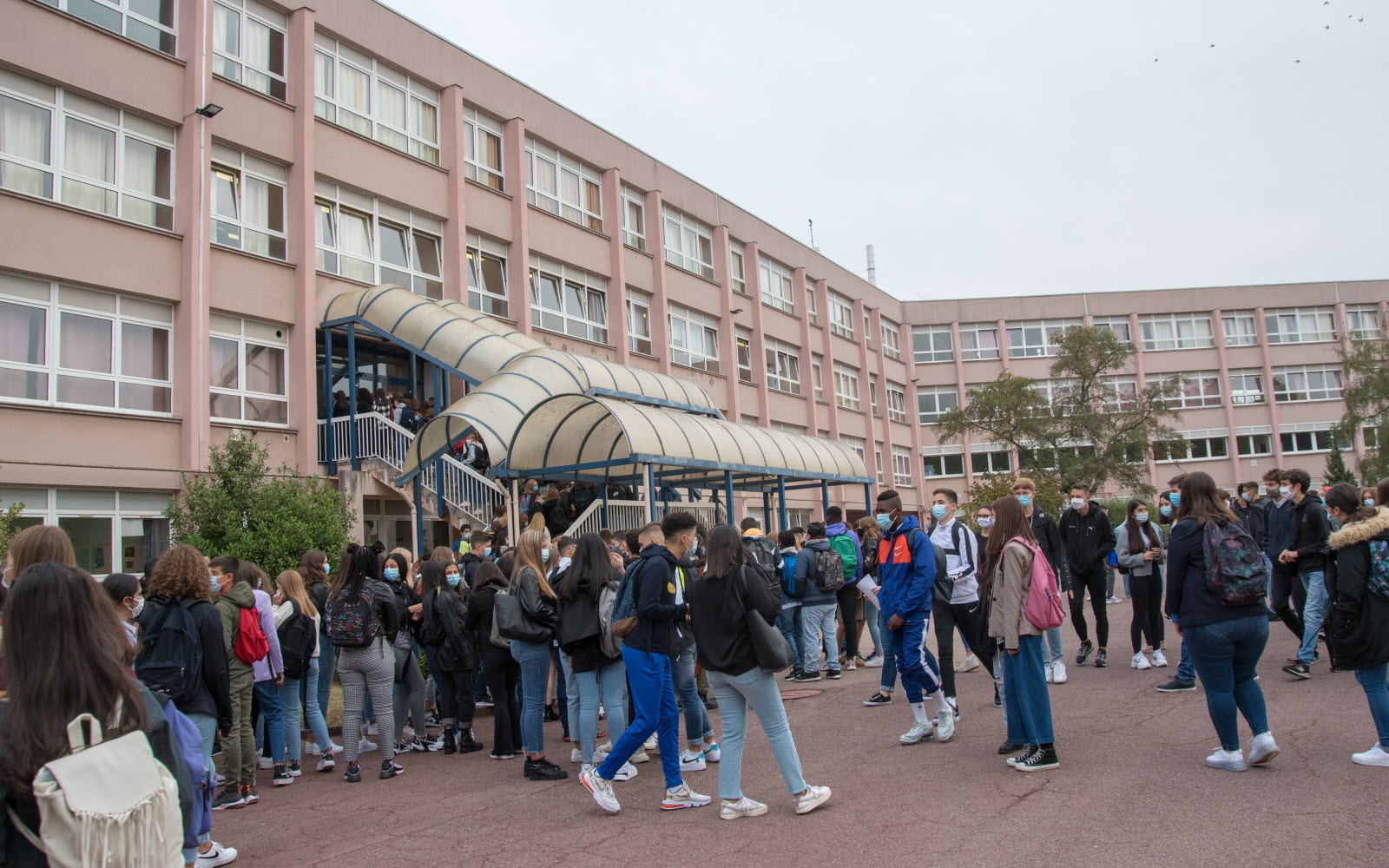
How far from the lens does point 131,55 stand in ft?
55.6

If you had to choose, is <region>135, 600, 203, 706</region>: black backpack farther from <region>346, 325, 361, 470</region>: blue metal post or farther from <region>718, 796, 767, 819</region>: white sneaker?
<region>346, 325, 361, 470</region>: blue metal post

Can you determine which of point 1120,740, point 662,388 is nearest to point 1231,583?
point 1120,740

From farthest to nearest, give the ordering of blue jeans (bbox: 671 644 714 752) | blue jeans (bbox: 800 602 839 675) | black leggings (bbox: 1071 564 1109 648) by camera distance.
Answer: blue jeans (bbox: 800 602 839 675) → black leggings (bbox: 1071 564 1109 648) → blue jeans (bbox: 671 644 714 752)

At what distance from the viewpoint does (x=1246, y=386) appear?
53.0 meters

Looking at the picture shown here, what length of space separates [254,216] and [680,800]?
16.6m

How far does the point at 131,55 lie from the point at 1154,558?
17.7 metres

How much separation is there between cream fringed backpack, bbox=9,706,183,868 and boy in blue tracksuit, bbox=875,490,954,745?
536 cm

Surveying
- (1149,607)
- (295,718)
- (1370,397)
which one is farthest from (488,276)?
(1370,397)

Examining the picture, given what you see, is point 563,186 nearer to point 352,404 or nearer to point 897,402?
point 352,404

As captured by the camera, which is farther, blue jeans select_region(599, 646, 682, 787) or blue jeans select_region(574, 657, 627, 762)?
blue jeans select_region(574, 657, 627, 762)

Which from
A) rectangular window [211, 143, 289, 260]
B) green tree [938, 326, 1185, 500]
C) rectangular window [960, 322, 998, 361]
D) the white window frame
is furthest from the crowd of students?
rectangular window [960, 322, 998, 361]

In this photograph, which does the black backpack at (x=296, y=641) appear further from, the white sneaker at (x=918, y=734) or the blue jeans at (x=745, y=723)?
the white sneaker at (x=918, y=734)

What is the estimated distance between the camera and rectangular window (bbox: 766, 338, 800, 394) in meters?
36.4

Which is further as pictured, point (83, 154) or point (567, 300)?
point (567, 300)
